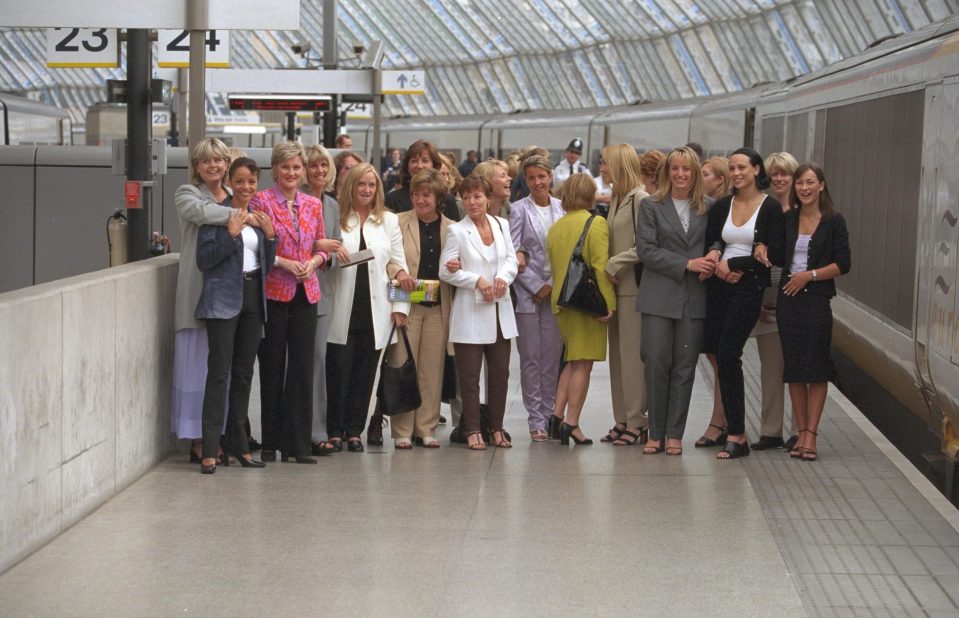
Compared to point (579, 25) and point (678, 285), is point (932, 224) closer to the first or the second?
point (678, 285)

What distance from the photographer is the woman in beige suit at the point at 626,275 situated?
9.89 m

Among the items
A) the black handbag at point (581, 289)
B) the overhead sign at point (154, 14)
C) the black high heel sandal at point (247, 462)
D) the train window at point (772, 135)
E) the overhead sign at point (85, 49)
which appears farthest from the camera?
the train window at point (772, 135)

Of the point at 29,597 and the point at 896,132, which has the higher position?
the point at 896,132

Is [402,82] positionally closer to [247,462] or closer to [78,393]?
[247,462]

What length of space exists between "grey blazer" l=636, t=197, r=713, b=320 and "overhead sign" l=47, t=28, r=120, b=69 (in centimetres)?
1132

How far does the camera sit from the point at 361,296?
9570mm

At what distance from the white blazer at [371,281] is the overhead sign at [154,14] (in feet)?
5.73

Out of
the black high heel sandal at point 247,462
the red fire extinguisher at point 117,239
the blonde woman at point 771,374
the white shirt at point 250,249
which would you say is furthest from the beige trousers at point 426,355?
the red fire extinguisher at point 117,239

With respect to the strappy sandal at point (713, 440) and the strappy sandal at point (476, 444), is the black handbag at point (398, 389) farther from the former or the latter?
the strappy sandal at point (713, 440)

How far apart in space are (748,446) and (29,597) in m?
4.96

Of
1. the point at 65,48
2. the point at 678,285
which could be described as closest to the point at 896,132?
the point at 678,285

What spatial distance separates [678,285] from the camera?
377 inches

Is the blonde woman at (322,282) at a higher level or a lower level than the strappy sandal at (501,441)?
higher

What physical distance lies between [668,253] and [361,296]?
1.88m
